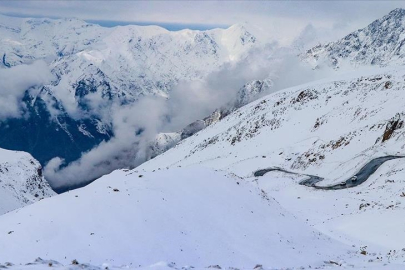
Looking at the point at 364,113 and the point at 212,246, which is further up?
the point at 364,113

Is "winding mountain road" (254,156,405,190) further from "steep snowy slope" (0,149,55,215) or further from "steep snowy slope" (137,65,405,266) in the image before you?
"steep snowy slope" (0,149,55,215)

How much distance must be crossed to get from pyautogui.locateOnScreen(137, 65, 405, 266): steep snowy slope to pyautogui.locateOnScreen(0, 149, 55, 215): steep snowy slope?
39.1m

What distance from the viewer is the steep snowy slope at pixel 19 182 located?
9747cm

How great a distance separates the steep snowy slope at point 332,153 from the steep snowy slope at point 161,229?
4563 mm

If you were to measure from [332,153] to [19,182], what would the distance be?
264 ft

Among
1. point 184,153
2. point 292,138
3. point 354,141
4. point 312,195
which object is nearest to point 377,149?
point 354,141

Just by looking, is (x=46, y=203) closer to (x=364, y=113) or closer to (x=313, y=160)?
(x=313, y=160)

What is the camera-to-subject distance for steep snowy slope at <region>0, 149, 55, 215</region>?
97.5m

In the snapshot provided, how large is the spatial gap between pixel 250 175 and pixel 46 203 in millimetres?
59107

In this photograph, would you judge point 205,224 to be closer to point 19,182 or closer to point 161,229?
point 161,229

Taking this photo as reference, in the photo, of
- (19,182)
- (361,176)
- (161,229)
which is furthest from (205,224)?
(19,182)

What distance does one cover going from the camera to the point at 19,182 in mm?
112750

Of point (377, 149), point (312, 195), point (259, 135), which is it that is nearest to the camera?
point (312, 195)

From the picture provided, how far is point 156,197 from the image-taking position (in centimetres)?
2408
